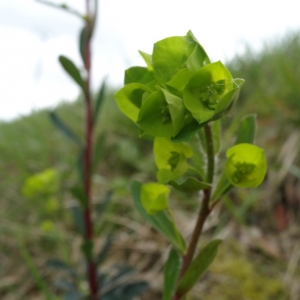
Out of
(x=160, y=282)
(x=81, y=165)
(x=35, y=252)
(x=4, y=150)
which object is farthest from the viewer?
(x=4, y=150)

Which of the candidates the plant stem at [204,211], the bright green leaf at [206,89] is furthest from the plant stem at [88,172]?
the bright green leaf at [206,89]

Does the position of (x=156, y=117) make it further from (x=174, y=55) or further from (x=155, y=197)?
(x=155, y=197)

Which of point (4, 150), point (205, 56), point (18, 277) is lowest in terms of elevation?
point (18, 277)

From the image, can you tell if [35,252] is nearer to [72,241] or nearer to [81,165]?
[72,241]

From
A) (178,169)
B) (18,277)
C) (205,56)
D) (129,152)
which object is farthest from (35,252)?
(205,56)

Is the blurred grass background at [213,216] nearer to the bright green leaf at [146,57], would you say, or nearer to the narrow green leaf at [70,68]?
the narrow green leaf at [70,68]

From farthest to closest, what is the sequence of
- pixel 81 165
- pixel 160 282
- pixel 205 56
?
pixel 160 282, pixel 81 165, pixel 205 56

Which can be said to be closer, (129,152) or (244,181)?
(244,181)

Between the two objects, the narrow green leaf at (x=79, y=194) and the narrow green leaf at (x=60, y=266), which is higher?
the narrow green leaf at (x=79, y=194)
